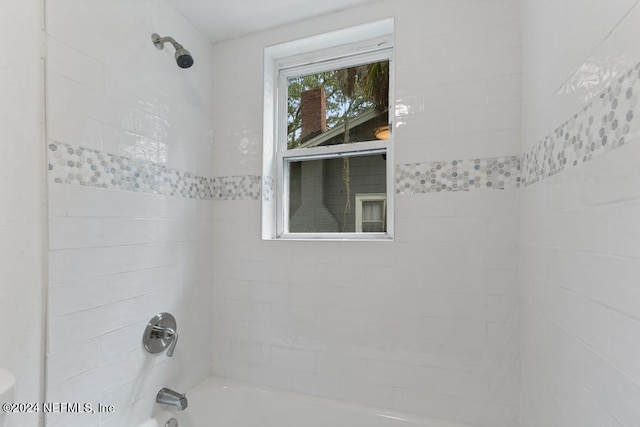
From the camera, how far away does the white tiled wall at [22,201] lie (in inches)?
36.7

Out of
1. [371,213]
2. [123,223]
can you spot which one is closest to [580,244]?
[371,213]

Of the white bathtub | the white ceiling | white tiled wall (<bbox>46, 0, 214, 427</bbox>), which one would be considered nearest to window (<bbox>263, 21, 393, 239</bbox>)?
the white ceiling

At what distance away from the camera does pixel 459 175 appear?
1408mm

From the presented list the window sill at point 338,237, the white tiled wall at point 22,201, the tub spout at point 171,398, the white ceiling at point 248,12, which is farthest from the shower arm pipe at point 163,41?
the tub spout at point 171,398

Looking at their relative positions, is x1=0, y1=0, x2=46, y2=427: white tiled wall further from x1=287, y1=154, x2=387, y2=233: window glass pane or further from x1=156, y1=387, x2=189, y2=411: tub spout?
x1=287, y1=154, x2=387, y2=233: window glass pane

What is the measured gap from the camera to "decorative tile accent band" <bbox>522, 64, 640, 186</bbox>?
1.93 feet

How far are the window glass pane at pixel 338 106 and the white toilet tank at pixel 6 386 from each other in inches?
60.9

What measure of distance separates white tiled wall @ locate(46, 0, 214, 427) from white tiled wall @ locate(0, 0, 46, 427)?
0.03 meters

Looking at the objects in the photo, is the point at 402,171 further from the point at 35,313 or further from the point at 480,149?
the point at 35,313

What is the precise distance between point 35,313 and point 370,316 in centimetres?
131

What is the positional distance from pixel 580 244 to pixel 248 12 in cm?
179

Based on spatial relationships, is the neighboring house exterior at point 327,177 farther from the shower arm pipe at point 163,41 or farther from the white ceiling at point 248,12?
the shower arm pipe at point 163,41

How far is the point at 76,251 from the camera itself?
3.66 feet

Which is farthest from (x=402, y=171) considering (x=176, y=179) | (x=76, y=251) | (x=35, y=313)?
(x=35, y=313)
